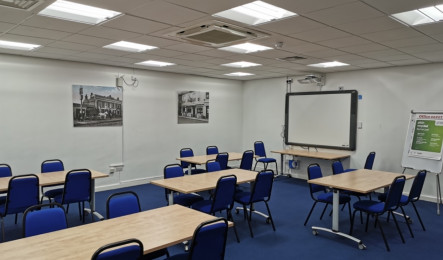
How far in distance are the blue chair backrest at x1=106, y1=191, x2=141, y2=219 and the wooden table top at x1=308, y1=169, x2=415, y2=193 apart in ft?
8.42

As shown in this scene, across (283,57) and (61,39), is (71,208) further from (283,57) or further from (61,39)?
(283,57)

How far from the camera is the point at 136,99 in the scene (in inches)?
298

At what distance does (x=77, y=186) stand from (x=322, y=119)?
5.92 metres

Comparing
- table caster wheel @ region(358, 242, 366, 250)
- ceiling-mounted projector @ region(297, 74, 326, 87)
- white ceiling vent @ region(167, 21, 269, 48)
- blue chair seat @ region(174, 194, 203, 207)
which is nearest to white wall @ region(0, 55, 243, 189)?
ceiling-mounted projector @ region(297, 74, 326, 87)

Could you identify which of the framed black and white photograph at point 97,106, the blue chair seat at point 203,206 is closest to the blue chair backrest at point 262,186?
the blue chair seat at point 203,206

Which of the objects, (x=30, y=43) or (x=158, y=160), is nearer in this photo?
(x=30, y=43)

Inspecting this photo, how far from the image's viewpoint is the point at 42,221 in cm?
276

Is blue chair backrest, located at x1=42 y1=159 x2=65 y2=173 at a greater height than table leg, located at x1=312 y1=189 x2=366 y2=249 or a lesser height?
greater

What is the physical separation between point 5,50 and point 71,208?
9.86 feet

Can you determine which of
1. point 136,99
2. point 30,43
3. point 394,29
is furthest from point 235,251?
point 136,99

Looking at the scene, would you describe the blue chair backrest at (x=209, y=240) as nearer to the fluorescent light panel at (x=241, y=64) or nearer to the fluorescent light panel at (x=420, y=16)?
the fluorescent light panel at (x=420, y=16)

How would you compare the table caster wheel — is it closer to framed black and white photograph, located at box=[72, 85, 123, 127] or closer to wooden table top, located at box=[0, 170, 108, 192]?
wooden table top, located at box=[0, 170, 108, 192]

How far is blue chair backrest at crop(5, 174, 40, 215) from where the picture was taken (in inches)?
158

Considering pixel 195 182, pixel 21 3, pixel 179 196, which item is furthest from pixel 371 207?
pixel 21 3
